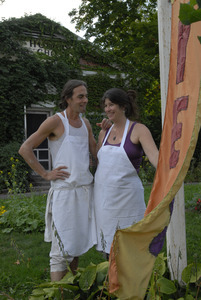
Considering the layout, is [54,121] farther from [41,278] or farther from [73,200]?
[41,278]

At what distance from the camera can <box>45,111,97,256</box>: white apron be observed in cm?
265

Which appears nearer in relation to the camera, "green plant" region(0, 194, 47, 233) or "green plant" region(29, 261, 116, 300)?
"green plant" region(29, 261, 116, 300)

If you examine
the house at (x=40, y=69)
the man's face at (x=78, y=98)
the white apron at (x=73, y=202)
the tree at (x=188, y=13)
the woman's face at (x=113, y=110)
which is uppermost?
the house at (x=40, y=69)

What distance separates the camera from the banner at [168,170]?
4.17 ft

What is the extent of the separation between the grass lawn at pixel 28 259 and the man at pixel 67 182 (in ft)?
1.13

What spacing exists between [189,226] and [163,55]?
3.46m

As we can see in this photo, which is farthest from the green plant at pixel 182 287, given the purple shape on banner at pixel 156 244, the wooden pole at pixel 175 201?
the purple shape on banner at pixel 156 244

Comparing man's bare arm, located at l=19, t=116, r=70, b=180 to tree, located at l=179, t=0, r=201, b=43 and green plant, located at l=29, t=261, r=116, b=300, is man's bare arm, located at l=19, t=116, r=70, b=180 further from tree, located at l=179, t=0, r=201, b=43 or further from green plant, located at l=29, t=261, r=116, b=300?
tree, located at l=179, t=0, r=201, b=43

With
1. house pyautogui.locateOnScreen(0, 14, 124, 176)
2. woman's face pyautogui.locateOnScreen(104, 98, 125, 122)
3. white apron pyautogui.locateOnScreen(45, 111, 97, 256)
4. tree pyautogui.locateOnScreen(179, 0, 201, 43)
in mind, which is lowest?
white apron pyautogui.locateOnScreen(45, 111, 97, 256)

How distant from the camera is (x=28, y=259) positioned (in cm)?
373

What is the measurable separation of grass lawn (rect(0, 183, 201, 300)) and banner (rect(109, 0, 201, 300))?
1.45 m

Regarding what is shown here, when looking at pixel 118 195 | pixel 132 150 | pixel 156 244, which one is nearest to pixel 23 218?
pixel 118 195

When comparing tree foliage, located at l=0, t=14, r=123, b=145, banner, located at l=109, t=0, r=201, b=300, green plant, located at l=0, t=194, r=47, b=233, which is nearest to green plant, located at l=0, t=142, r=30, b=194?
tree foliage, located at l=0, t=14, r=123, b=145

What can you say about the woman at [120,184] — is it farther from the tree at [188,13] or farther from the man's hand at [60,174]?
the tree at [188,13]
